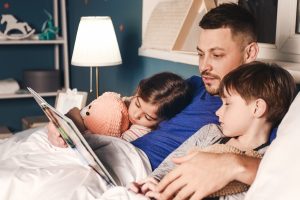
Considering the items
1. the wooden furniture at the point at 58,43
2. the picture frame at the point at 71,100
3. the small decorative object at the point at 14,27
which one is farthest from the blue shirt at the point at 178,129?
the small decorative object at the point at 14,27

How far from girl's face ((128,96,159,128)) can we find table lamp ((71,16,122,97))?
2.61 ft

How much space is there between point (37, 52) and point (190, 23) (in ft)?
5.67

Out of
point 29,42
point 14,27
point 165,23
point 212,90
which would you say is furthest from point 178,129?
point 14,27

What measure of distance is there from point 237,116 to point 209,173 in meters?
0.25

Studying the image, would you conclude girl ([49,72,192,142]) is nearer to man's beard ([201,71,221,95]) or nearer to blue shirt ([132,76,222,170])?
blue shirt ([132,76,222,170])

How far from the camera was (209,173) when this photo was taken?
101 cm

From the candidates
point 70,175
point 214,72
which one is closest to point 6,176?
point 70,175

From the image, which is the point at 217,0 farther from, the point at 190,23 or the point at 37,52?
the point at 37,52

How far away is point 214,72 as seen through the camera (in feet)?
4.93

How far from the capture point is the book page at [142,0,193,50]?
2182mm

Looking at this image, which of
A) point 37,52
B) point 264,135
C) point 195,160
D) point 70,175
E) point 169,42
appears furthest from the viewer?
point 37,52

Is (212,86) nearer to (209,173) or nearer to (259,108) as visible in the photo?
(259,108)

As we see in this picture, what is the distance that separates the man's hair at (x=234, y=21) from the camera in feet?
4.91

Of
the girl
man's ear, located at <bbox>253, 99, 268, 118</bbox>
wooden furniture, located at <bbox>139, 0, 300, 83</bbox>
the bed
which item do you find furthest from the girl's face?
man's ear, located at <bbox>253, 99, 268, 118</bbox>
